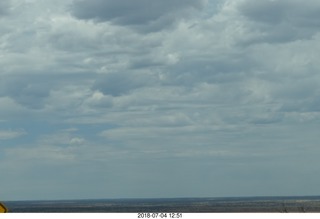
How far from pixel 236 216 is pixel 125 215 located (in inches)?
265

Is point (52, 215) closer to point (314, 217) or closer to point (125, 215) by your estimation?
point (125, 215)

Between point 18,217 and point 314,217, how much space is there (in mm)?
17400

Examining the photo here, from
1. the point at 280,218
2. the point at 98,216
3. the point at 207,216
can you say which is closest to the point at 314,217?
the point at 280,218

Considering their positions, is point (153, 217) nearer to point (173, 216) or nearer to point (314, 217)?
point (173, 216)

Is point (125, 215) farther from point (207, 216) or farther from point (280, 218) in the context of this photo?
point (280, 218)

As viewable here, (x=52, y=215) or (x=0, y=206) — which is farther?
(x=52, y=215)

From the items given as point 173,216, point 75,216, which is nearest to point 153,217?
point 173,216

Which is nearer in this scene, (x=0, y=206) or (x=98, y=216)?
(x=0, y=206)

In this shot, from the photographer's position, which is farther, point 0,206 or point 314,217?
point 314,217

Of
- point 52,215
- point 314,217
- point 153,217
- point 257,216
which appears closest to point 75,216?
point 52,215

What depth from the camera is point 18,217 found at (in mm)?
42125

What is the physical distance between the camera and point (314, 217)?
42.0 metres

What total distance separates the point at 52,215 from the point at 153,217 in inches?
241

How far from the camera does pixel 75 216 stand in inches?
1682
